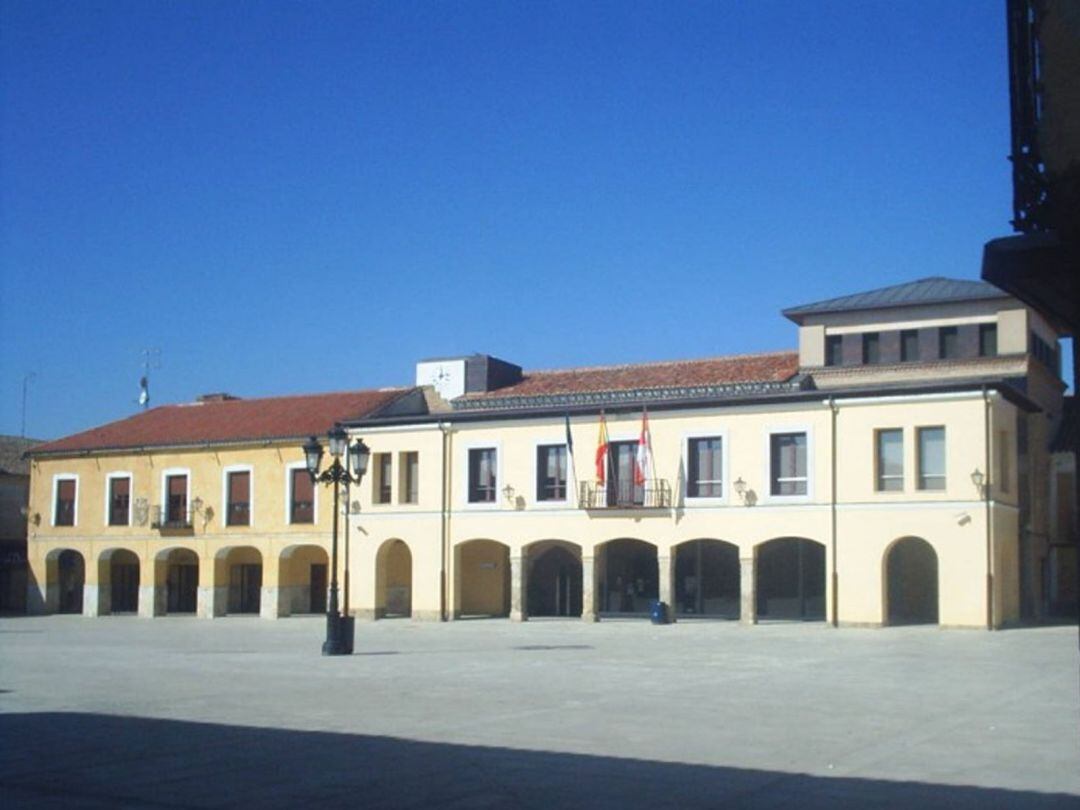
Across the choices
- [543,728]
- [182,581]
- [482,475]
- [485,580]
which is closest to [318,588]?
[182,581]

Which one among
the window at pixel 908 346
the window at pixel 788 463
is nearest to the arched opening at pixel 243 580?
the window at pixel 788 463

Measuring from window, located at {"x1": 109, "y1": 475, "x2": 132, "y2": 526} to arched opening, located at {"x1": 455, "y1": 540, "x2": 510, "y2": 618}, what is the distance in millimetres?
14618

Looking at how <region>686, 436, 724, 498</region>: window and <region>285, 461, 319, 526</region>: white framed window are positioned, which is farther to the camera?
<region>285, 461, 319, 526</region>: white framed window

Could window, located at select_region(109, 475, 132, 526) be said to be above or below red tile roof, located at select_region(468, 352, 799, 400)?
below

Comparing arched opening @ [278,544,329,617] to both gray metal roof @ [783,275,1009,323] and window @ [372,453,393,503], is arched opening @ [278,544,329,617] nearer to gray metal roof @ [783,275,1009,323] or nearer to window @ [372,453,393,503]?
window @ [372,453,393,503]

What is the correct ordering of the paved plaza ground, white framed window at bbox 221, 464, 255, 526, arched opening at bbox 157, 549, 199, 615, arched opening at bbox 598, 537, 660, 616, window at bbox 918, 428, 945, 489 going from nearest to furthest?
1. the paved plaza ground
2. window at bbox 918, 428, 945, 489
3. arched opening at bbox 598, 537, 660, 616
4. white framed window at bbox 221, 464, 255, 526
5. arched opening at bbox 157, 549, 199, 615

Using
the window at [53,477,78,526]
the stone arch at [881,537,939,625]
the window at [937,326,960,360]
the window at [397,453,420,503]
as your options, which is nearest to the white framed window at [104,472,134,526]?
the window at [53,477,78,526]

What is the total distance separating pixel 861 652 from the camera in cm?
2719

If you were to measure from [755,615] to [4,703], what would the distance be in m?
26.1

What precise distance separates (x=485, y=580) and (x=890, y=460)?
52.3ft

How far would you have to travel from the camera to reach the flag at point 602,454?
4119cm

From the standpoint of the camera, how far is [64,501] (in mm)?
53594

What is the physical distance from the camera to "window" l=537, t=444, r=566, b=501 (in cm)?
4262

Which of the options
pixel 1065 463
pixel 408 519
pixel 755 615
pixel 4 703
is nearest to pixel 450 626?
pixel 408 519
